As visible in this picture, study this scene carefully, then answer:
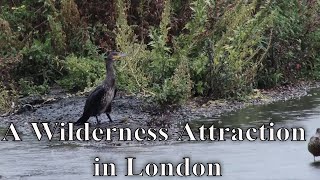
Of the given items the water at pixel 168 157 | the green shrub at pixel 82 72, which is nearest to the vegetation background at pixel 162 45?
the green shrub at pixel 82 72

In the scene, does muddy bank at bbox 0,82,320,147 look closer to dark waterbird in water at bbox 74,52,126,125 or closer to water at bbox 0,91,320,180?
dark waterbird in water at bbox 74,52,126,125

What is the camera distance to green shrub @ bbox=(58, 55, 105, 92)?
1920 centimetres

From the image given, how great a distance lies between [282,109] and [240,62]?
4.88 ft

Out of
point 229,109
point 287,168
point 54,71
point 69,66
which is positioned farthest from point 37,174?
point 54,71

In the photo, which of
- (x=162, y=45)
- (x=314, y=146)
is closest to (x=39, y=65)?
(x=162, y=45)

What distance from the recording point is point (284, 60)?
21281mm

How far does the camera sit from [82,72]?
19.2 metres

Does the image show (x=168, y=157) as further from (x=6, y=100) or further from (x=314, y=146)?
(x=6, y=100)

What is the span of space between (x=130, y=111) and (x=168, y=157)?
4.36 metres

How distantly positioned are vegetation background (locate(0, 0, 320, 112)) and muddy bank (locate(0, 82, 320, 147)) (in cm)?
27

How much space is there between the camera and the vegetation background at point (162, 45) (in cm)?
1816

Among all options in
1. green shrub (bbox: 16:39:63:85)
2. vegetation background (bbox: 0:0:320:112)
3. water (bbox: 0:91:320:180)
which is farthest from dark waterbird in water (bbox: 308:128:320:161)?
green shrub (bbox: 16:39:63:85)

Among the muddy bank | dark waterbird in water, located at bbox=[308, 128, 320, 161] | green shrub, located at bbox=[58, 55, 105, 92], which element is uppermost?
dark waterbird in water, located at bbox=[308, 128, 320, 161]

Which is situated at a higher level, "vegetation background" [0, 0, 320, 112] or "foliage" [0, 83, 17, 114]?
"vegetation background" [0, 0, 320, 112]
